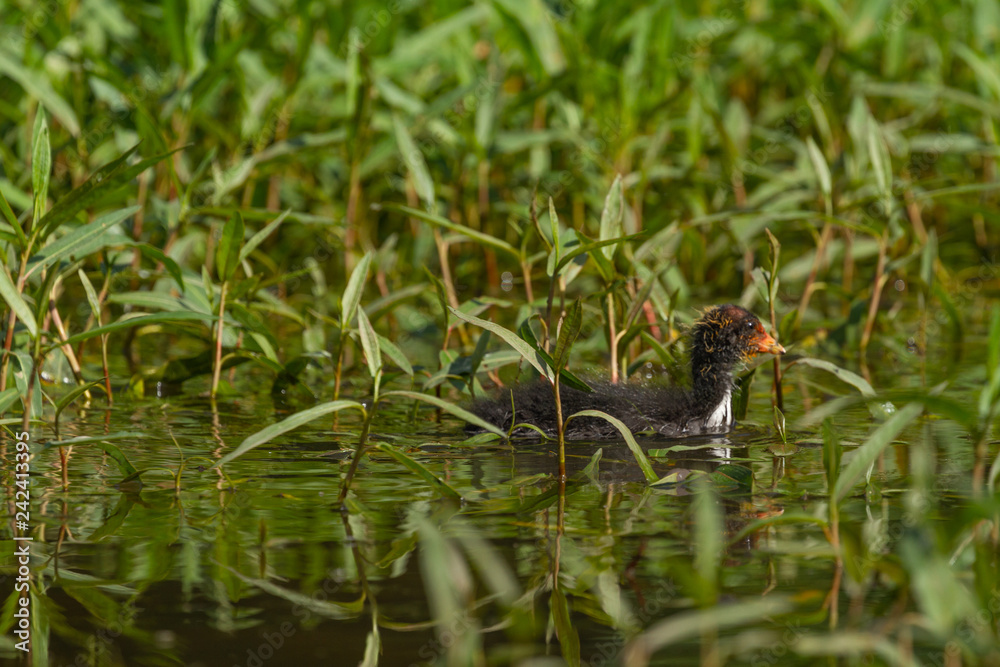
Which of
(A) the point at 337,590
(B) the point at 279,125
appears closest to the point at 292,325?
(B) the point at 279,125

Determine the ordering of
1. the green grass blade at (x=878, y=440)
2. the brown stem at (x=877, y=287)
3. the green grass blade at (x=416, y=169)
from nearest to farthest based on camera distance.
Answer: the green grass blade at (x=878, y=440), the green grass blade at (x=416, y=169), the brown stem at (x=877, y=287)

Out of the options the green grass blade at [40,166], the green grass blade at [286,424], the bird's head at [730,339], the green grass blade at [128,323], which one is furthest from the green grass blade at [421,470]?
the bird's head at [730,339]

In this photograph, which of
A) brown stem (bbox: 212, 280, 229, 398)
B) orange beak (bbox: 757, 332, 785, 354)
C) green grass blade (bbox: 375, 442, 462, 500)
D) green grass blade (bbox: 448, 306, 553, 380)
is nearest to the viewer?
green grass blade (bbox: 375, 442, 462, 500)

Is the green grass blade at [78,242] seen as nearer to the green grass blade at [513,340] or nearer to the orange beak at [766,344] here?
the green grass blade at [513,340]

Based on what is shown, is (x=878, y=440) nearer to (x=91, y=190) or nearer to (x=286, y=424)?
(x=286, y=424)

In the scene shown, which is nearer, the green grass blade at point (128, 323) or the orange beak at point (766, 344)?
the green grass blade at point (128, 323)

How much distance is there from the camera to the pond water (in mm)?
2994

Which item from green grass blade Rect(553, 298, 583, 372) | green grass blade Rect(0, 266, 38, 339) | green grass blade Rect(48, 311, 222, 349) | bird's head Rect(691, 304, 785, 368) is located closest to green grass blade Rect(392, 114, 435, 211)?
bird's head Rect(691, 304, 785, 368)

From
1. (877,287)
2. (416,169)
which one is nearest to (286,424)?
(416,169)

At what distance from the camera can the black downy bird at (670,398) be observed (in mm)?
5402

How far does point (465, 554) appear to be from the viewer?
3619mm

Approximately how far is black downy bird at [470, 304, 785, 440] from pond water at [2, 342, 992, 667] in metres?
0.25

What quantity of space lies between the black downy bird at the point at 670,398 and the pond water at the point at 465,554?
250 millimetres

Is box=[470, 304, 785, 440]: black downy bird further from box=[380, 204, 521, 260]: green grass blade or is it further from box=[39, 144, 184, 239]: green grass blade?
box=[39, 144, 184, 239]: green grass blade
